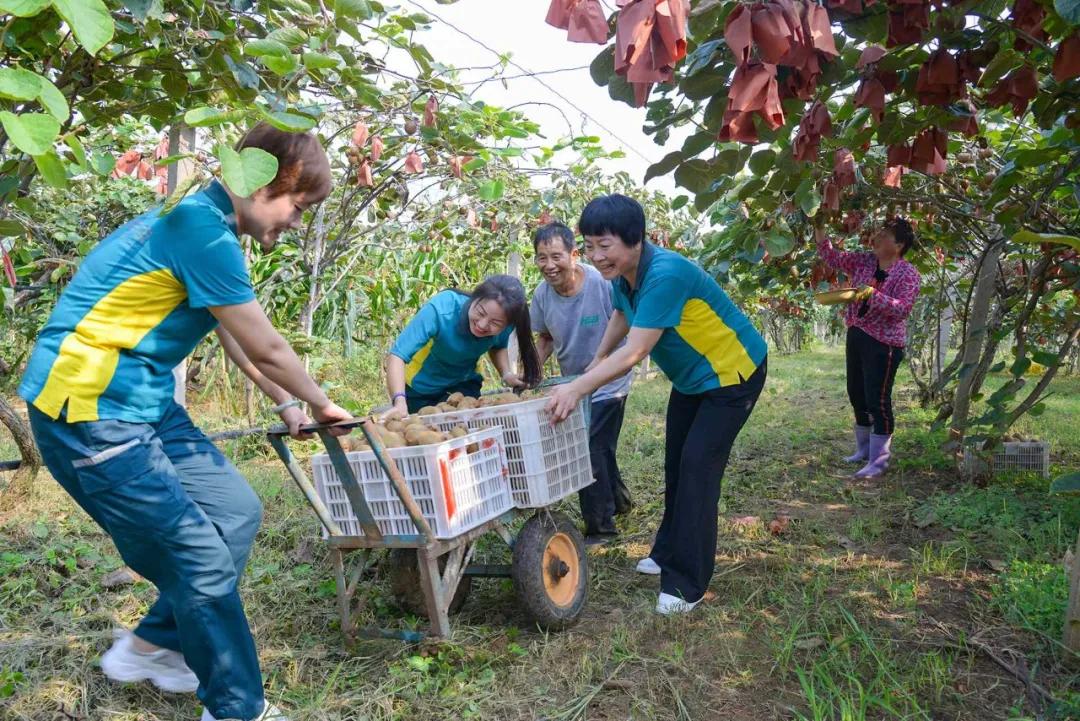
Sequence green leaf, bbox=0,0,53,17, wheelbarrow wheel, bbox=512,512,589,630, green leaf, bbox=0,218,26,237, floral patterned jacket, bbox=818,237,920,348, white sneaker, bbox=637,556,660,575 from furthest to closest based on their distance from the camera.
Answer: floral patterned jacket, bbox=818,237,920,348
white sneaker, bbox=637,556,660,575
wheelbarrow wheel, bbox=512,512,589,630
green leaf, bbox=0,218,26,237
green leaf, bbox=0,0,53,17

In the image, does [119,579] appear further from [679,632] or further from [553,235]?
[553,235]

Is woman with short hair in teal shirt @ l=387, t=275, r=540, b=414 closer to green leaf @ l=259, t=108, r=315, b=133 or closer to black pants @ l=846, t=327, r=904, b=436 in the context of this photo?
green leaf @ l=259, t=108, r=315, b=133

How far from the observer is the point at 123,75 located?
107 inches

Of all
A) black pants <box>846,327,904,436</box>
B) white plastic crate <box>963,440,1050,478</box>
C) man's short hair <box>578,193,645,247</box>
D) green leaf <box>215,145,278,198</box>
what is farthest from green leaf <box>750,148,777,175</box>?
white plastic crate <box>963,440,1050,478</box>

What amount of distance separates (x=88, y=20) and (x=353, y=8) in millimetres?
1120

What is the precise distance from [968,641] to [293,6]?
3.03m

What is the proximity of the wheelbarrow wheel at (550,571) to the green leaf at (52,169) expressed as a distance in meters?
2.11

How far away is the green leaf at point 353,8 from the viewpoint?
233cm

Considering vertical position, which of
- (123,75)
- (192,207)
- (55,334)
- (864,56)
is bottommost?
(55,334)

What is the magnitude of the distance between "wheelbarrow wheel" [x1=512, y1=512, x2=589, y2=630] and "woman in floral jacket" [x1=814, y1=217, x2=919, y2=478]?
299cm

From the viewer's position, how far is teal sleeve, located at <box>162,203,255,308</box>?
210 centimetres

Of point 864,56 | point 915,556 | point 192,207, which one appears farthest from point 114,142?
point 915,556

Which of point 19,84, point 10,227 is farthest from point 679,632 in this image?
point 19,84

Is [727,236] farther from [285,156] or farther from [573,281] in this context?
[285,156]
